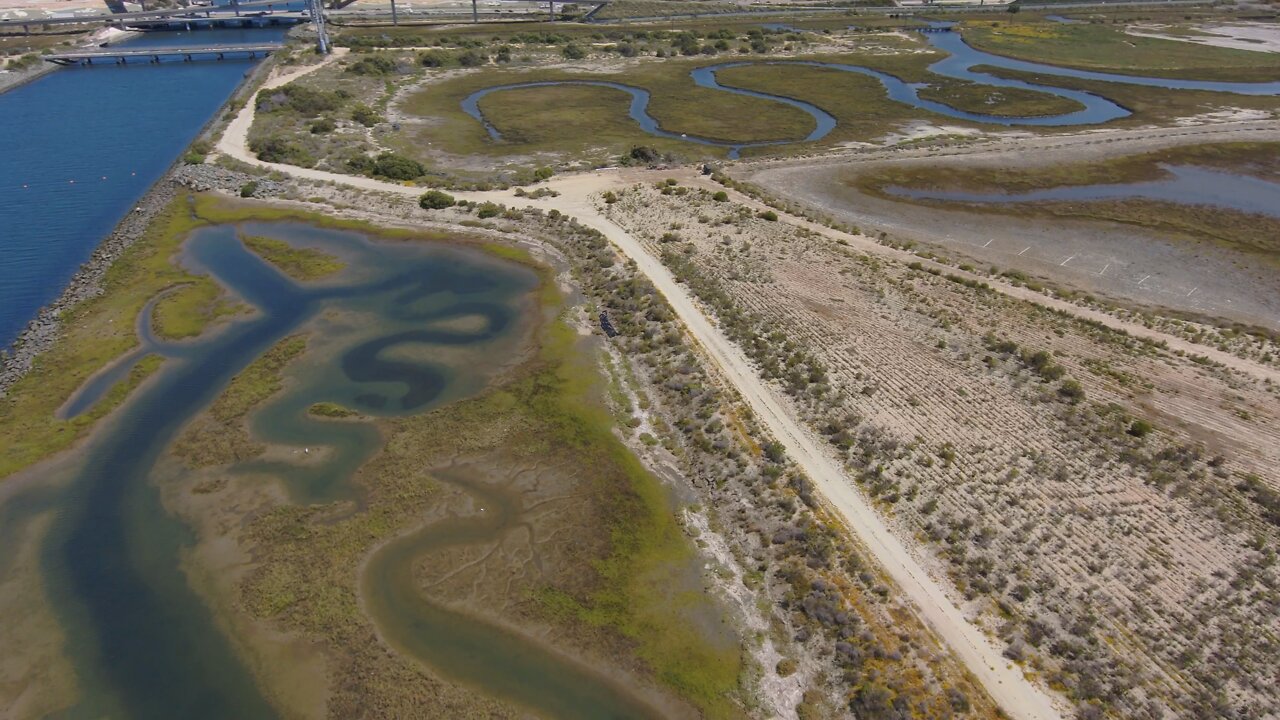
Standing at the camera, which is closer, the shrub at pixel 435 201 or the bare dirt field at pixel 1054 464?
the bare dirt field at pixel 1054 464

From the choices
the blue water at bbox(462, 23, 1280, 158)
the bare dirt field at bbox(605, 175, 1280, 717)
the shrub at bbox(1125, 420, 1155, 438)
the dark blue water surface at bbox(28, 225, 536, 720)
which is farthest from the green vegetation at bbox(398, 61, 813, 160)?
the shrub at bbox(1125, 420, 1155, 438)

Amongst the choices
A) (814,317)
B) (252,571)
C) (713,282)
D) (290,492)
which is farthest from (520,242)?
(252,571)

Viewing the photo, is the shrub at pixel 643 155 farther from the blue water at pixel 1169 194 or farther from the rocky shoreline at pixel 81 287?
the rocky shoreline at pixel 81 287

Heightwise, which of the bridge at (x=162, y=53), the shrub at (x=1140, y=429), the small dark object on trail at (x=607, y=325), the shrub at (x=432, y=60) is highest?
the shrub at (x=432, y=60)

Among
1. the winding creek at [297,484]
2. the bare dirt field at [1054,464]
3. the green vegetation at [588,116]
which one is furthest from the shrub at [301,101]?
the bare dirt field at [1054,464]

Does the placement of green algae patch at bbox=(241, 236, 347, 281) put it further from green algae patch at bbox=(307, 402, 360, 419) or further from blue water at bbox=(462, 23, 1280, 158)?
blue water at bbox=(462, 23, 1280, 158)

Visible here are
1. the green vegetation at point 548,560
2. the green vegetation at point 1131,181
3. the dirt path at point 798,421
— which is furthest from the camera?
the green vegetation at point 1131,181

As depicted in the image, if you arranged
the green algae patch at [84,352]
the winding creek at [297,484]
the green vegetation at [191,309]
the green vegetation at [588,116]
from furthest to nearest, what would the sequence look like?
the green vegetation at [588,116] < the green vegetation at [191,309] < the green algae patch at [84,352] < the winding creek at [297,484]
